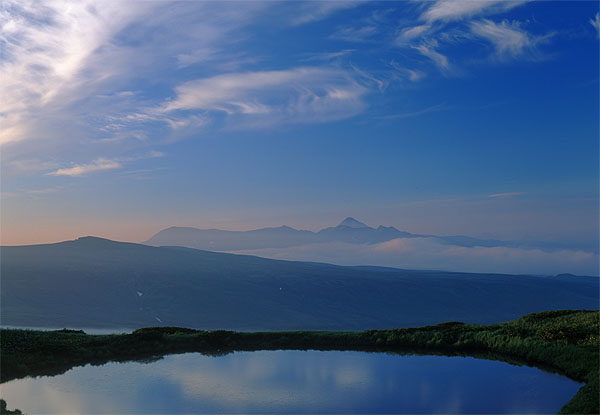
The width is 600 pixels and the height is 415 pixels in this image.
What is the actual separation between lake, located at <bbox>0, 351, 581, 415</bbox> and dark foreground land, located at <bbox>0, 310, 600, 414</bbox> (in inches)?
72.7

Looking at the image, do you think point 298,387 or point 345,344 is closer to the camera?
point 298,387

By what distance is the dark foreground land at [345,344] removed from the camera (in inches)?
1080

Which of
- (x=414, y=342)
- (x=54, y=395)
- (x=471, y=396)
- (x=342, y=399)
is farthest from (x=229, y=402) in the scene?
(x=414, y=342)

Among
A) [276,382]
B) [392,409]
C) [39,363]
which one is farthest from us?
[39,363]

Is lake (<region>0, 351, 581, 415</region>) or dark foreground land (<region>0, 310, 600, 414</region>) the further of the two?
dark foreground land (<region>0, 310, 600, 414</region>)

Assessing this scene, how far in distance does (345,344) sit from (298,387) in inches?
437

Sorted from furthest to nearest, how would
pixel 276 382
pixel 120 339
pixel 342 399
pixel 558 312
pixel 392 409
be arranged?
pixel 558 312 < pixel 120 339 < pixel 276 382 < pixel 342 399 < pixel 392 409

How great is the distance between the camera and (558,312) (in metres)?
40.0

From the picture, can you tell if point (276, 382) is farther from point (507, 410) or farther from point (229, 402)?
point (507, 410)

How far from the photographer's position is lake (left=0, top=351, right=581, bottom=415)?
799 inches

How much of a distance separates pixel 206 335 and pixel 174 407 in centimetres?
1422

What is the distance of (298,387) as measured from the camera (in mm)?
22969

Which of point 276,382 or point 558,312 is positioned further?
point 558,312

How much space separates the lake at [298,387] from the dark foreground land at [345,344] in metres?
1.85
